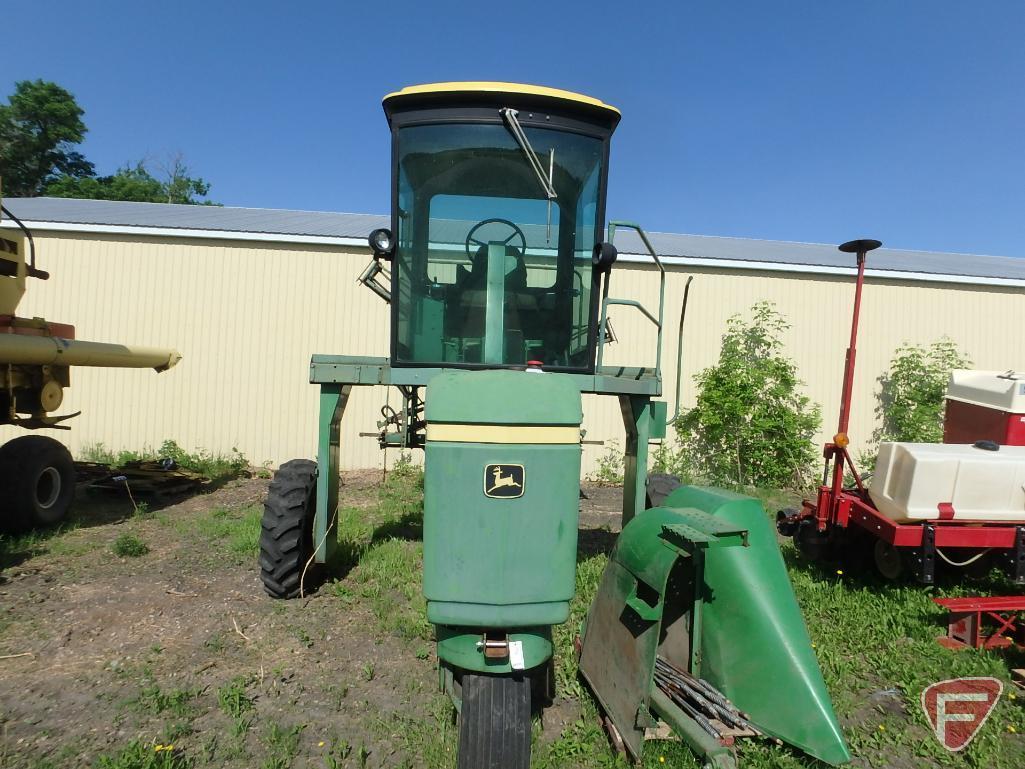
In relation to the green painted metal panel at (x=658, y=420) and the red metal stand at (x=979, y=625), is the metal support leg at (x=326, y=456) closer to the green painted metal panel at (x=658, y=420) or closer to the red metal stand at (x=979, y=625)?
the green painted metal panel at (x=658, y=420)

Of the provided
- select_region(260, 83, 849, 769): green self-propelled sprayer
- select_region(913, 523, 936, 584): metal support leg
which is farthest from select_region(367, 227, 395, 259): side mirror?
select_region(913, 523, 936, 584): metal support leg

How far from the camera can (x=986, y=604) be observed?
3.55 meters

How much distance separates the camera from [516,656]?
2184 millimetres

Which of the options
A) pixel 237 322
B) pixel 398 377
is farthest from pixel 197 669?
pixel 237 322

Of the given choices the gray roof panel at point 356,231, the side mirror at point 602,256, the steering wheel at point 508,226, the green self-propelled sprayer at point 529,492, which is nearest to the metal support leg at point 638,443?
the green self-propelled sprayer at point 529,492

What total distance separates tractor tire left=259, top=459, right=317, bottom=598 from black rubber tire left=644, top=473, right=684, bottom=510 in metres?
2.31

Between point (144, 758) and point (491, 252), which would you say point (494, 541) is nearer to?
point (144, 758)

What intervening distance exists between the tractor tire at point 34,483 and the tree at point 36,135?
92.2 ft

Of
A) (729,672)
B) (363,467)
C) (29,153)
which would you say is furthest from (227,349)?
(29,153)

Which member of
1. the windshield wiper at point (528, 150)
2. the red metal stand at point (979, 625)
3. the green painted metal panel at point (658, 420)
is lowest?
the red metal stand at point (979, 625)

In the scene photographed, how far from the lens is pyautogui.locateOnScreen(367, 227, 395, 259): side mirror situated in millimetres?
3643

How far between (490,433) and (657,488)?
274 cm

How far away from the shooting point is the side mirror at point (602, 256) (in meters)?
3.65

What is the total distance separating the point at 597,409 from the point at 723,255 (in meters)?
3.18
